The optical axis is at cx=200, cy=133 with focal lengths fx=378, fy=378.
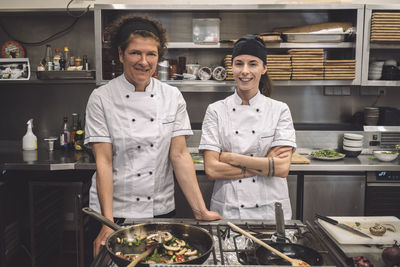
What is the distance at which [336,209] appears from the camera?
3273mm

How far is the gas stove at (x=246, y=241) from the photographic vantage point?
3.92ft

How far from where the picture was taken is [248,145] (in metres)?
2.28

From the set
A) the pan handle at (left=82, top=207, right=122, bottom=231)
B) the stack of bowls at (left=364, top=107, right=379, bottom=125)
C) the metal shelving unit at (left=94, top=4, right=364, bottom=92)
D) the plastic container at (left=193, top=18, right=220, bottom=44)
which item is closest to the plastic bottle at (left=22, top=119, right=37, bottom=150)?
the metal shelving unit at (left=94, top=4, right=364, bottom=92)

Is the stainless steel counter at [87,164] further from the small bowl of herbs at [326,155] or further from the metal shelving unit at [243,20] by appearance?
the metal shelving unit at [243,20]

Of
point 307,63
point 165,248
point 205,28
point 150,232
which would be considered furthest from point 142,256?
point 205,28

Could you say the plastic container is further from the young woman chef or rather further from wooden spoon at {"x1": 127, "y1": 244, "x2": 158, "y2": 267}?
wooden spoon at {"x1": 127, "y1": 244, "x2": 158, "y2": 267}

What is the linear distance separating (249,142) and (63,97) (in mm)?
2604

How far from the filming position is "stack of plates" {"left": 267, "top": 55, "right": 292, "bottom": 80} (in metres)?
Result: 3.50

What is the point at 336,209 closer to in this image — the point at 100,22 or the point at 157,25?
the point at 157,25

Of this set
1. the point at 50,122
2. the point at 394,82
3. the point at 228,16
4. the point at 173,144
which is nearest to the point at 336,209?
the point at 394,82

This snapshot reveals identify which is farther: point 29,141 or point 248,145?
point 29,141

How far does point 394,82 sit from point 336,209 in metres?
1.35

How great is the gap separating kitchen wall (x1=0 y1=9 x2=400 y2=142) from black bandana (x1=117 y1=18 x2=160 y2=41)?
225 cm

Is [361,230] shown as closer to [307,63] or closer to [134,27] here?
[134,27]
